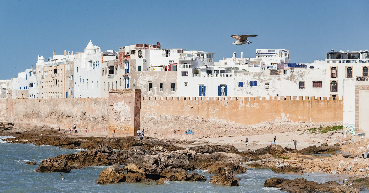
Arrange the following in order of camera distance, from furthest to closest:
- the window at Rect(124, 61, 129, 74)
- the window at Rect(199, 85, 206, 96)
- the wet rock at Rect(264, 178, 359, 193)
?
the window at Rect(124, 61, 129, 74), the window at Rect(199, 85, 206, 96), the wet rock at Rect(264, 178, 359, 193)

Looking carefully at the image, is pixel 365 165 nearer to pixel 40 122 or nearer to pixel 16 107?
pixel 40 122

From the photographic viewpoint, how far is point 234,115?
148 feet

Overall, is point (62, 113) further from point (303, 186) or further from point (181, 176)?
point (303, 186)

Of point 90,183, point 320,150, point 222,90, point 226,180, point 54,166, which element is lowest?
point 90,183

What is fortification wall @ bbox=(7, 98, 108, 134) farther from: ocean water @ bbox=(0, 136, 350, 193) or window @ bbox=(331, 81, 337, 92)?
window @ bbox=(331, 81, 337, 92)

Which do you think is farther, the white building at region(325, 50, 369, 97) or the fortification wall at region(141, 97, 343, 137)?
the white building at region(325, 50, 369, 97)

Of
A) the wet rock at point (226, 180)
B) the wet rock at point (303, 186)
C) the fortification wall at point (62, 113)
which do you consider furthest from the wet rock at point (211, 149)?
the fortification wall at point (62, 113)

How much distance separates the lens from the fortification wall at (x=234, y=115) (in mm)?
43594

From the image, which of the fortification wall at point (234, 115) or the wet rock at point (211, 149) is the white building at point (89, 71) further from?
the wet rock at point (211, 149)

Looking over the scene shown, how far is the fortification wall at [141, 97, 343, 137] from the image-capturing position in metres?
43.6

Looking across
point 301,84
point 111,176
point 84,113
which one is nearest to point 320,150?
point 301,84

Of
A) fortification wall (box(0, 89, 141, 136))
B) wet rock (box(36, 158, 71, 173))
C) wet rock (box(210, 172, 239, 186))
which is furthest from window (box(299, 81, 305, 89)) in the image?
wet rock (box(36, 158, 71, 173))

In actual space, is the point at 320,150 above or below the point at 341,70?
below

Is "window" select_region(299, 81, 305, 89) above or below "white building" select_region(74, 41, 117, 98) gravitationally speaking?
below
